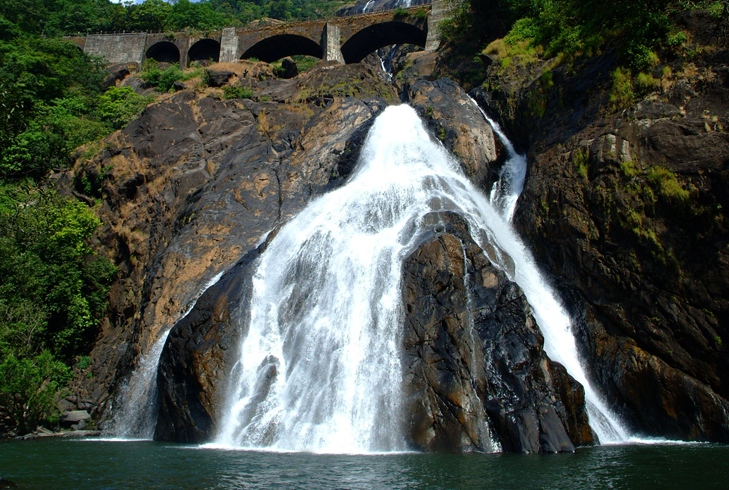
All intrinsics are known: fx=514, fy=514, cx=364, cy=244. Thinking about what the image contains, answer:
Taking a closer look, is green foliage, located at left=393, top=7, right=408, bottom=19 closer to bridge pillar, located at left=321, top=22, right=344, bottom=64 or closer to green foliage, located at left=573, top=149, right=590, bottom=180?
bridge pillar, located at left=321, top=22, right=344, bottom=64

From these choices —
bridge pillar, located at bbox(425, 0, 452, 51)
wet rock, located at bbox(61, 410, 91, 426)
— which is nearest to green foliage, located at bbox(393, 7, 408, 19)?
bridge pillar, located at bbox(425, 0, 452, 51)

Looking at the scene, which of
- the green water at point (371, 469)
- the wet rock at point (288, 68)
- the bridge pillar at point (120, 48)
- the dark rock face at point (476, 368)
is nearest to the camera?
the green water at point (371, 469)

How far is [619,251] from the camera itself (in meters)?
16.2

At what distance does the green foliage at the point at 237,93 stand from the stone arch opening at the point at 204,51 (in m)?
18.8

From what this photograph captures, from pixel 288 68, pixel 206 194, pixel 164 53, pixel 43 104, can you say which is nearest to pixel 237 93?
pixel 288 68

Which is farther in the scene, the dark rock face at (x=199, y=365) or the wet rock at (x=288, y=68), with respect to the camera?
the wet rock at (x=288, y=68)

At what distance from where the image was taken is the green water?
8.42m

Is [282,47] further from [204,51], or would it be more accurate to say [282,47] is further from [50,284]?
[50,284]

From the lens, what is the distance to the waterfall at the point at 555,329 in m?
14.1

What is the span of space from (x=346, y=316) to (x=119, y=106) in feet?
91.7

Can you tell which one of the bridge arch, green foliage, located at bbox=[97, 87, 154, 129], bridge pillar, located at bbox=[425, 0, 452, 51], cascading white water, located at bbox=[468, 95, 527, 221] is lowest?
cascading white water, located at bbox=[468, 95, 527, 221]

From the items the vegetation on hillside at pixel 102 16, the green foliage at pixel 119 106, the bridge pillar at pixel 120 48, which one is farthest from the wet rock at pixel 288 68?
the bridge pillar at pixel 120 48

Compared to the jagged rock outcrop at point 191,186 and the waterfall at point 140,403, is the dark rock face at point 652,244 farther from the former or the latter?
the waterfall at point 140,403

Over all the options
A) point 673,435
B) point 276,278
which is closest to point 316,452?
point 276,278
